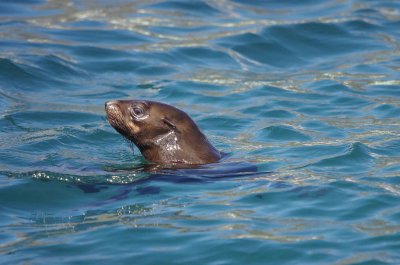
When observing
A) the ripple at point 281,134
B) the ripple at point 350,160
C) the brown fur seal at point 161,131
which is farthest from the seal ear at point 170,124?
the ripple at point 281,134

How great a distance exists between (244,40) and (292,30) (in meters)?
1.01

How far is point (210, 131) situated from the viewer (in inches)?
435

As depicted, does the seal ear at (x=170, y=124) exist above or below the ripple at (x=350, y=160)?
above

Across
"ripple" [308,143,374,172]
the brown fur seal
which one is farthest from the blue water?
the brown fur seal

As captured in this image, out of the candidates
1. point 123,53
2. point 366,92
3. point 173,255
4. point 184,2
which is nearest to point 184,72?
point 123,53

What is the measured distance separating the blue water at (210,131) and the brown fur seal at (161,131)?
320 millimetres

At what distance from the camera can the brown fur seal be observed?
9.16m

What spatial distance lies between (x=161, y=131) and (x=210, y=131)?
6.12 ft

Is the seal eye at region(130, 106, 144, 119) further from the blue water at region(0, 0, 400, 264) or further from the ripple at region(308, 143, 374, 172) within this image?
the ripple at region(308, 143, 374, 172)

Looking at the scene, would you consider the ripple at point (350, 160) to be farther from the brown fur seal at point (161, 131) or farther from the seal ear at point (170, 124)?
the seal ear at point (170, 124)

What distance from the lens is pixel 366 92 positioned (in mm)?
12477

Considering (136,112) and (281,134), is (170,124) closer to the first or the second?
(136,112)

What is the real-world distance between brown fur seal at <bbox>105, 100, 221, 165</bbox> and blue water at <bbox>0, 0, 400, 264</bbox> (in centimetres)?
32

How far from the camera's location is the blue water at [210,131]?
7.06 metres
